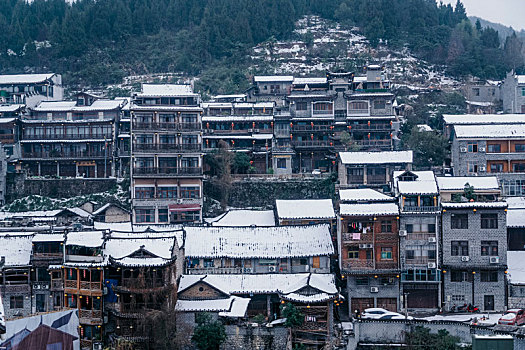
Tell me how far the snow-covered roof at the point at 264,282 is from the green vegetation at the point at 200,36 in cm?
4685

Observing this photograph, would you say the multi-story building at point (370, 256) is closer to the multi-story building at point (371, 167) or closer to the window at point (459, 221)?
the window at point (459, 221)

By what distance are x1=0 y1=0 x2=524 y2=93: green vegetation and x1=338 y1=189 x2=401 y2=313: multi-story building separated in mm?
45822

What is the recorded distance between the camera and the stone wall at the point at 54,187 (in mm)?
65500

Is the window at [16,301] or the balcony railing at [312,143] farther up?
the balcony railing at [312,143]

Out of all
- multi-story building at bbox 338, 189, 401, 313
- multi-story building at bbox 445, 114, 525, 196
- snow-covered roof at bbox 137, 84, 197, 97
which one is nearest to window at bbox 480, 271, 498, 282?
multi-story building at bbox 338, 189, 401, 313

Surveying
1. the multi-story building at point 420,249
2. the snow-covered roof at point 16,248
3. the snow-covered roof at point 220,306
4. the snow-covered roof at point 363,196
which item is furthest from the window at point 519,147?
the snow-covered roof at point 16,248

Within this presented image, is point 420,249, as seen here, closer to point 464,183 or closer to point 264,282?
point 464,183

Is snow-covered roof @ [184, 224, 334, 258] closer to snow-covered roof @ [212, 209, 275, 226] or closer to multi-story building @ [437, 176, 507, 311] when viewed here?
snow-covered roof @ [212, 209, 275, 226]

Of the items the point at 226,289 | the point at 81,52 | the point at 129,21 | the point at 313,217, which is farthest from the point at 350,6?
the point at 226,289

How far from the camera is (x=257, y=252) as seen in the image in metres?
48.0

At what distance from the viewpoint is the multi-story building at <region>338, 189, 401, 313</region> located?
4688cm

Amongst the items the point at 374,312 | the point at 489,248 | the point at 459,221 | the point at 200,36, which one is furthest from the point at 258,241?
the point at 200,36

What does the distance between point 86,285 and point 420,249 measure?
19.2 metres

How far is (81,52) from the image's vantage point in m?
99.8
